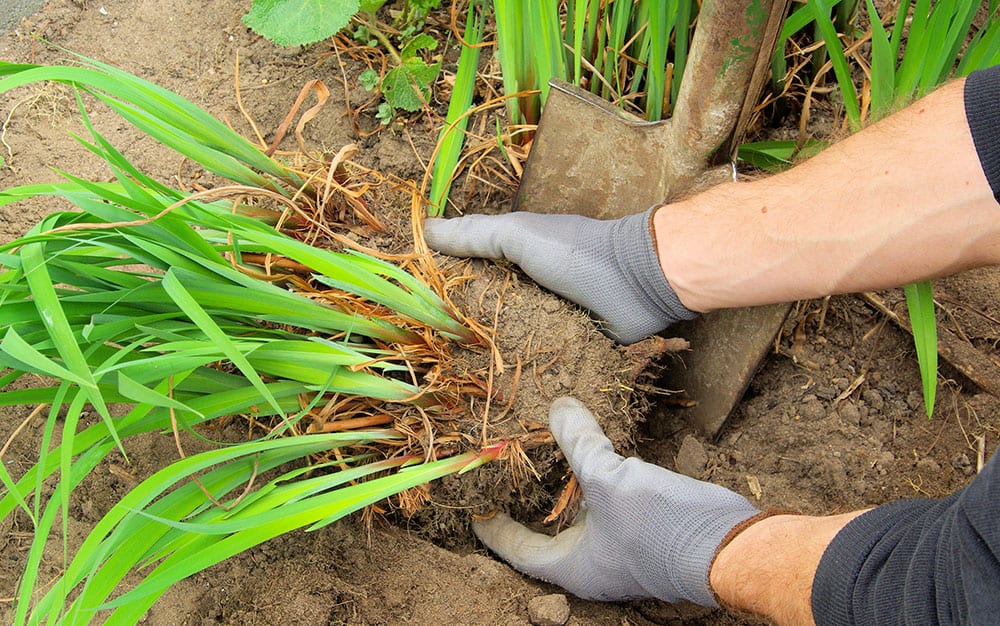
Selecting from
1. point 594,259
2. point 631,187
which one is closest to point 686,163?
point 631,187

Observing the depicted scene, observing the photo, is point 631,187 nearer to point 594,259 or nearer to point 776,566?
point 594,259

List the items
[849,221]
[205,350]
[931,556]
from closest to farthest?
[931,556] → [205,350] → [849,221]

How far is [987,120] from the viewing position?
3.25ft

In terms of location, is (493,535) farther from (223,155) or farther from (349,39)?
(349,39)

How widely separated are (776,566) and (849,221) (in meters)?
0.51

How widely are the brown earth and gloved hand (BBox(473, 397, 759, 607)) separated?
0.17 ft

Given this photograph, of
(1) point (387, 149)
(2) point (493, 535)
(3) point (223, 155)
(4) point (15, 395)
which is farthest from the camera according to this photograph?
(1) point (387, 149)

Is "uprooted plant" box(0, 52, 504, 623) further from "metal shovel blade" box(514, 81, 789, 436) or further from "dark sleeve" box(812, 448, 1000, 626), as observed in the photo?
"dark sleeve" box(812, 448, 1000, 626)

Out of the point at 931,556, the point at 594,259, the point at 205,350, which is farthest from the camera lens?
the point at 594,259

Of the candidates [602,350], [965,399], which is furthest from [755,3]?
[965,399]

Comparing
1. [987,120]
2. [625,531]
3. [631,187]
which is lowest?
[625,531]

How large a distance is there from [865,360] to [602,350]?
537mm

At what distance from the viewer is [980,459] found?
1.33 m

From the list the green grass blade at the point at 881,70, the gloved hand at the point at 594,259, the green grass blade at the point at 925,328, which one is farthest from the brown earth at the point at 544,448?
the green grass blade at the point at 881,70
